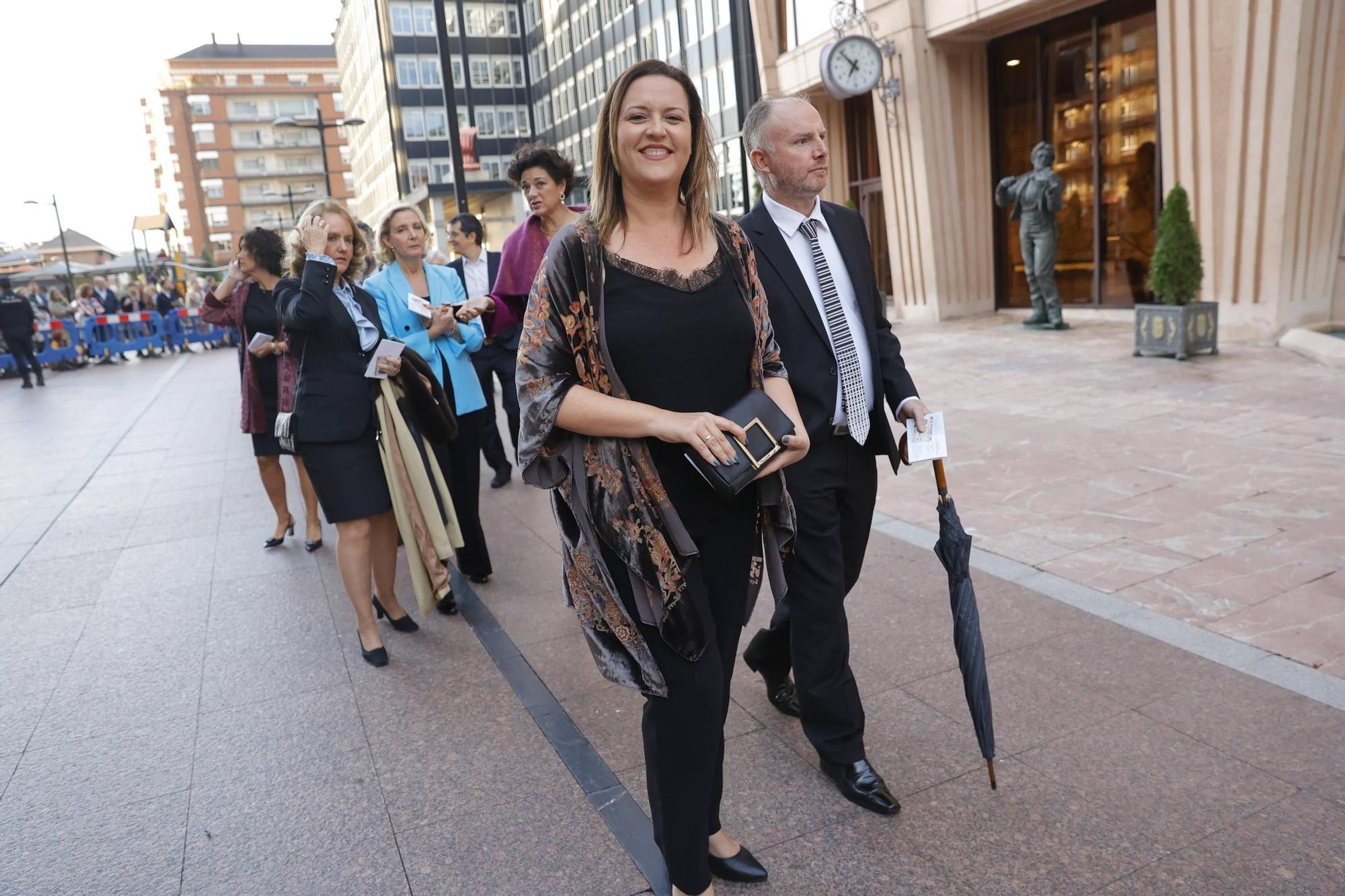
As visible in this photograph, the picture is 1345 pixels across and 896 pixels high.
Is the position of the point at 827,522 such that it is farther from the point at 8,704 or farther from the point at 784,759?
the point at 8,704

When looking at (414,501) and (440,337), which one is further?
(440,337)

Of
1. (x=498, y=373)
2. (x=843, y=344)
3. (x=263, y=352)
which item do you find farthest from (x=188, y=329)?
(x=843, y=344)

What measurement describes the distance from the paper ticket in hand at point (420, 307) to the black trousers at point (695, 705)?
276cm

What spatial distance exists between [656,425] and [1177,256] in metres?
9.62

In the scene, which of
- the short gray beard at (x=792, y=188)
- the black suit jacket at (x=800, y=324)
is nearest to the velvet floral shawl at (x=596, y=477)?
the black suit jacket at (x=800, y=324)

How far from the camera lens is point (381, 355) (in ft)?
13.5

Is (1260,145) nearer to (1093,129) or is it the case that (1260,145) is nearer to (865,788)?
(1093,129)

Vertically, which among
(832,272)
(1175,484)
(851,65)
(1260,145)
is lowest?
(1175,484)

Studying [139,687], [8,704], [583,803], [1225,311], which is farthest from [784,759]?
[1225,311]

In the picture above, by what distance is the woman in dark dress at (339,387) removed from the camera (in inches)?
156

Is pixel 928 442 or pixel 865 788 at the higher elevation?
pixel 928 442

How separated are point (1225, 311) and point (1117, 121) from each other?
4.15 metres

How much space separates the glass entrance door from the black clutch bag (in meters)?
13.2

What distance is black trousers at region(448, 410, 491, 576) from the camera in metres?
5.09
